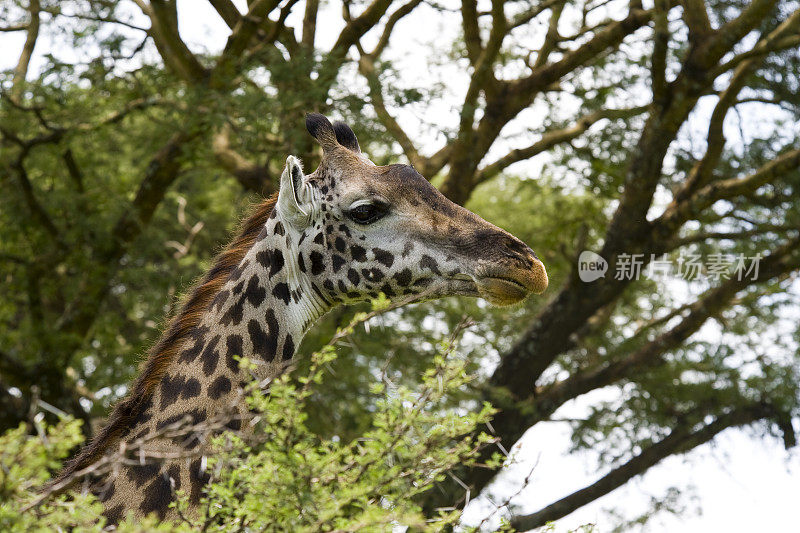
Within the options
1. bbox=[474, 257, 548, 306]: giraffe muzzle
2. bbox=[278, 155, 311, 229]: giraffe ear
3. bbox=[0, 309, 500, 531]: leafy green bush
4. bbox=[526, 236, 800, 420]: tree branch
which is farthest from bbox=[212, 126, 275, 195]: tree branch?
bbox=[0, 309, 500, 531]: leafy green bush

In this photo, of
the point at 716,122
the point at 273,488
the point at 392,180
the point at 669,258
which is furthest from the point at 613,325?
the point at 273,488

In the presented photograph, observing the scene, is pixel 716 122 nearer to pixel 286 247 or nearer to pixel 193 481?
pixel 286 247

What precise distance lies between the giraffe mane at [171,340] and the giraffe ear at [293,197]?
0.34 metres

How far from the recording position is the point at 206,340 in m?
4.52

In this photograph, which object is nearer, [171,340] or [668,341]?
[171,340]

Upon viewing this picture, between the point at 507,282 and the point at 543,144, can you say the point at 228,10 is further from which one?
the point at 507,282

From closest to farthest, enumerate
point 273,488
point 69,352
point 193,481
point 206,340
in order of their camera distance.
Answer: point 273,488
point 193,481
point 206,340
point 69,352

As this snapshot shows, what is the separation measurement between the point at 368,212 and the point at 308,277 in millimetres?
414

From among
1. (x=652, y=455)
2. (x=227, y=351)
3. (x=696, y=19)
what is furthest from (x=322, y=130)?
(x=652, y=455)

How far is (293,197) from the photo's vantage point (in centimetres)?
454

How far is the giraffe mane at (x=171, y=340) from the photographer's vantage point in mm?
4309

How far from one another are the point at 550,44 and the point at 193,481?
8018mm

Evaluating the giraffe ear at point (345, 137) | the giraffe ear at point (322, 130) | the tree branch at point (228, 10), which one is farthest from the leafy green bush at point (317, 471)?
the tree branch at point (228, 10)

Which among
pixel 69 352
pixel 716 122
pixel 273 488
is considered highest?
pixel 716 122
